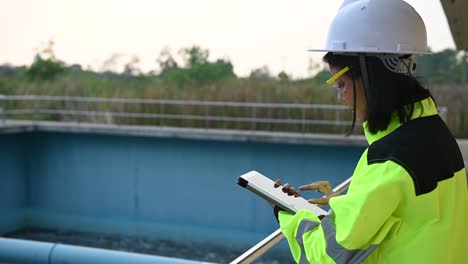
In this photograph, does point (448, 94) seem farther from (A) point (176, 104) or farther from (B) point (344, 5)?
(B) point (344, 5)

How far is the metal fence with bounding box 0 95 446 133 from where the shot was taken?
1166 cm

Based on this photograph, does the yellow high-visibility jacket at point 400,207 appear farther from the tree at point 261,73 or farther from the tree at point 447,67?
the tree at point 261,73

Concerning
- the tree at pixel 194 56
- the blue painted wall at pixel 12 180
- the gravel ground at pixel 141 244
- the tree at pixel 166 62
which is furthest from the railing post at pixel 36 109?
the tree at pixel 194 56

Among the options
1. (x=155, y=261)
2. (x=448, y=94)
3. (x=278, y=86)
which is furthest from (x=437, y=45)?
(x=155, y=261)

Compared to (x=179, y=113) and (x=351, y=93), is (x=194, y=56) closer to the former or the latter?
(x=179, y=113)

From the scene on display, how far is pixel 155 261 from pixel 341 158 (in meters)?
7.38

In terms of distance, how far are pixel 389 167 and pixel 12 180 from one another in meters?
11.5

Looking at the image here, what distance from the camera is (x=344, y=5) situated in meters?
1.43

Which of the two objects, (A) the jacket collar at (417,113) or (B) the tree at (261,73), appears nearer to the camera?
(A) the jacket collar at (417,113)

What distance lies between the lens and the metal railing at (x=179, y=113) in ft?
38.5

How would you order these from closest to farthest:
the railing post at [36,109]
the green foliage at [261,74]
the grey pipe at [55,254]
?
the grey pipe at [55,254]
the railing post at [36,109]
the green foliage at [261,74]

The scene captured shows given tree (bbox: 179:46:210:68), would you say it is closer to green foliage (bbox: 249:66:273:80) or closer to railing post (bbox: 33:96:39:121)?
green foliage (bbox: 249:66:273:80)

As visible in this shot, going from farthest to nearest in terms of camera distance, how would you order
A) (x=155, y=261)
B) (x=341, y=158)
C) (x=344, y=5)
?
1. (x=341, y=158)
2. (x=155, y=261)
3. (x=344, y=5)

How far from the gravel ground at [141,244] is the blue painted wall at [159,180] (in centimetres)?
16
